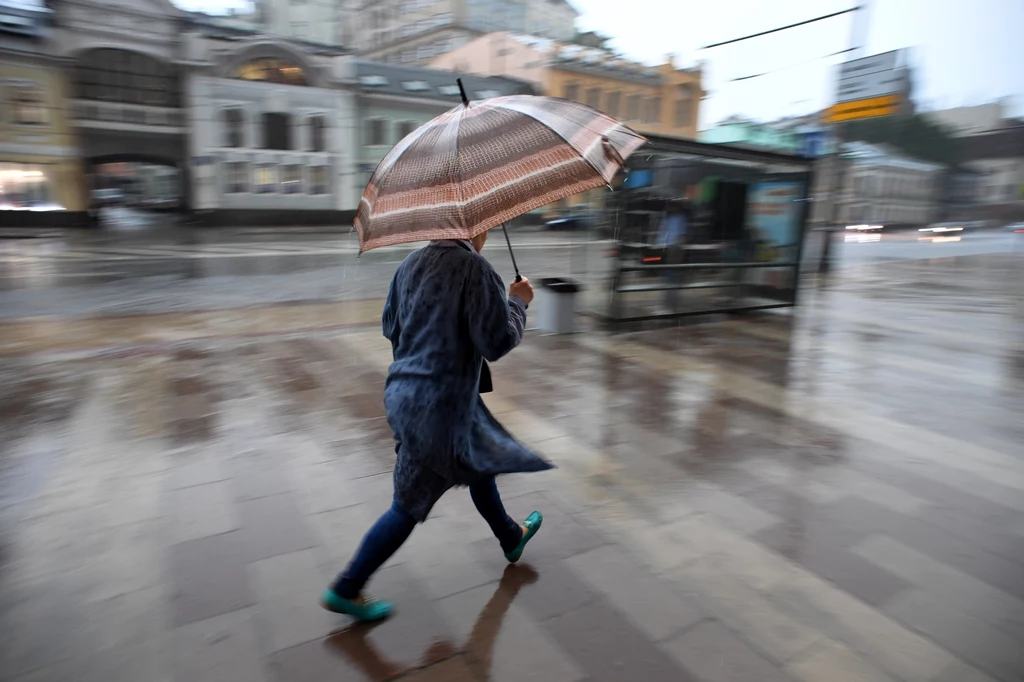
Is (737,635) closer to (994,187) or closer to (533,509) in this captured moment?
(533,509)

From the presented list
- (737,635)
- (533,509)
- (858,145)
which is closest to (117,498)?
(533,509)

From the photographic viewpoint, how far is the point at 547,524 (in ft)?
10.8

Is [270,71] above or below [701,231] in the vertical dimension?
above

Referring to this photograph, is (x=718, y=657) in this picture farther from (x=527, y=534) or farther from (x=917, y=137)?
(x=917, y=137)

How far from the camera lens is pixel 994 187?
22250mm

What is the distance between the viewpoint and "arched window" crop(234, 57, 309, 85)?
22859 millimetres

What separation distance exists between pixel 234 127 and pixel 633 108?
21.0 m

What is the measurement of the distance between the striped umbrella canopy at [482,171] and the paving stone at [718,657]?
1717 mm

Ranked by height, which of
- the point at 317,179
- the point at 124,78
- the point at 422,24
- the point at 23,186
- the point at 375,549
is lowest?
the point at 375,549

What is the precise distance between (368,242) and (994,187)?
27076 millimetres

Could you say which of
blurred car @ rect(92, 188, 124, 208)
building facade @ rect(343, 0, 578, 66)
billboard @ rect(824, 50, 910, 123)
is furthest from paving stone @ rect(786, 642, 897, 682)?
blurred car @ rect(92, 188, 124, 208)

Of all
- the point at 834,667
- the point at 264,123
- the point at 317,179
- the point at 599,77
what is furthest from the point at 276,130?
the point at 834,667

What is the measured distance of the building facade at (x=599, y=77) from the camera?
2825 cm

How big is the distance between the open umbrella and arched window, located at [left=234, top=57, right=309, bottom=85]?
24.3m
